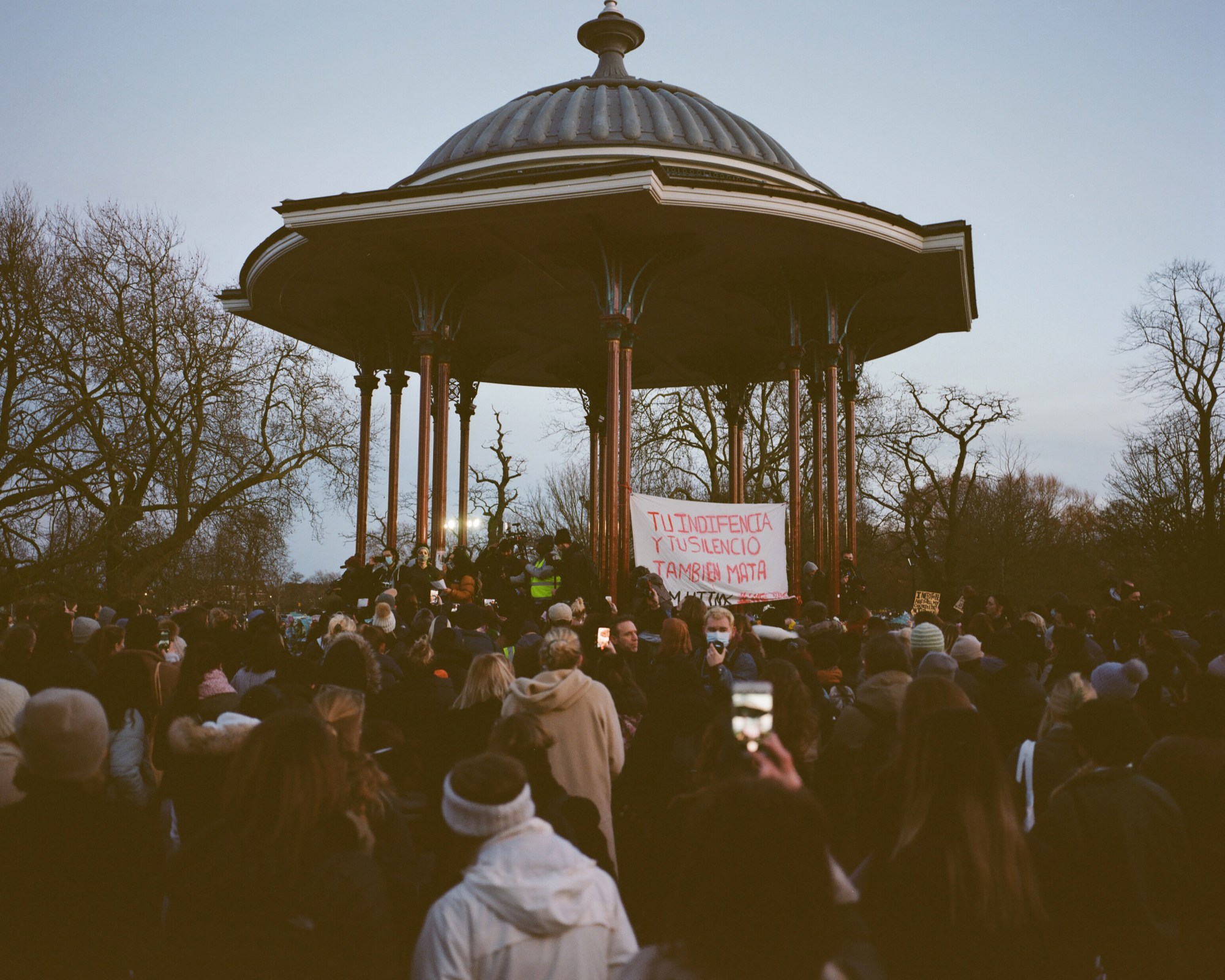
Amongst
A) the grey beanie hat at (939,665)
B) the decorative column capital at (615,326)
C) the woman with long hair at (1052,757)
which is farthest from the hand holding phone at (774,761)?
the decorative column capital at (615,326)

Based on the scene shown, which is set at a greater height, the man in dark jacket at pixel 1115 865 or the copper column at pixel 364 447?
the copper column at pixel 364 447

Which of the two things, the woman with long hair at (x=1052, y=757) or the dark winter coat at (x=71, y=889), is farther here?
the woman with long hair at (x=1052, y=757)

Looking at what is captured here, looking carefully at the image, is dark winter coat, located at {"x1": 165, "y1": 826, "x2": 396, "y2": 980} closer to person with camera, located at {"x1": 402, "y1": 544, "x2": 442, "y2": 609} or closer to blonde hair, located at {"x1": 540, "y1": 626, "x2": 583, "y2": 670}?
blonde hair, located at {"x1": 540, "y1": 626, "x2": 583, "y2": 670}

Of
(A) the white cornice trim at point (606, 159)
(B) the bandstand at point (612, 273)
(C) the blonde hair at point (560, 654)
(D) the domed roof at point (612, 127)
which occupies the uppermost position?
(D) the domed roof at point (612, 127)

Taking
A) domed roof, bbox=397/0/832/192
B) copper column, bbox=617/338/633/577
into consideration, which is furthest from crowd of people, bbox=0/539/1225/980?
domed roof, bbox=397/0/832/192

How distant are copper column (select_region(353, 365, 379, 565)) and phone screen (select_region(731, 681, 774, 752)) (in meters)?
20.6

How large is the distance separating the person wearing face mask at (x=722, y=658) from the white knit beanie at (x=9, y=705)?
3963 mm

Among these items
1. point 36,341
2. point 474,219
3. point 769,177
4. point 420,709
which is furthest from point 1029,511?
point 420,709

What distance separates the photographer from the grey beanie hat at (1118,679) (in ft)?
18.4

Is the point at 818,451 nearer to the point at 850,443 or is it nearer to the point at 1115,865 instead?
the point at 850,443

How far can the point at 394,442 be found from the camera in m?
23.9

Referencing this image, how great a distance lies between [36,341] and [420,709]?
17.1m

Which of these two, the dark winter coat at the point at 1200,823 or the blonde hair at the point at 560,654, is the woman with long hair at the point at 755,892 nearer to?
the dark winter coat at the point at 1200,823

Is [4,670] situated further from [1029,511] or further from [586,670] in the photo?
[1029,511]
